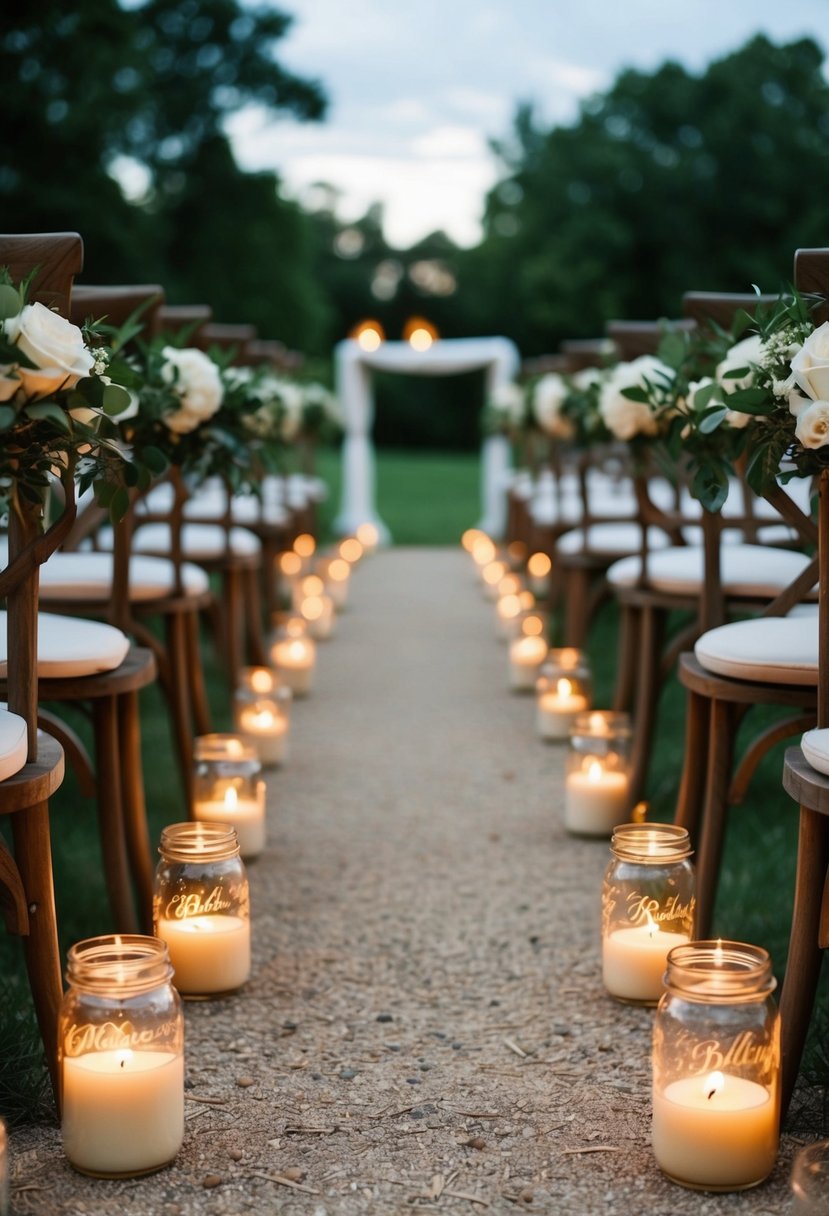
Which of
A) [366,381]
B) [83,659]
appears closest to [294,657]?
[83,659]

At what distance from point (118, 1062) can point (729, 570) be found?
2.15 metres

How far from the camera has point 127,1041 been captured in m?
2.13

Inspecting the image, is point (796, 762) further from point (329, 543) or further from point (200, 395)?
point (329, 543)

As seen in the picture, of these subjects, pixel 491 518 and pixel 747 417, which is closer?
pixel 747 417

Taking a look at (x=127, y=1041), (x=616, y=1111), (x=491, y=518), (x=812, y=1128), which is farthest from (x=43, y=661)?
(x=491, y=518)

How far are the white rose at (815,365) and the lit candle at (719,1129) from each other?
997mm

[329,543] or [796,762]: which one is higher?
[796,762]

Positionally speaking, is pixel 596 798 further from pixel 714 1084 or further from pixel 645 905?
pixel 714 1084

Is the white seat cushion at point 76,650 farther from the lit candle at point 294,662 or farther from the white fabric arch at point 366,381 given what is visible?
the white fabric arch at point 366,381

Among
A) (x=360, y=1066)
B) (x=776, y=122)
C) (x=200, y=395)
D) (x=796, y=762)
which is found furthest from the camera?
(x=776, y=122)

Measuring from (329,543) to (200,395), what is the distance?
35.8ft

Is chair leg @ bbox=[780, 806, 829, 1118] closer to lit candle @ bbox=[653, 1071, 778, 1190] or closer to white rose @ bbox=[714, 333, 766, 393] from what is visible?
lit candle @ bbox=[653, 1071, 778, 1190]

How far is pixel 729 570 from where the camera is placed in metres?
3.73

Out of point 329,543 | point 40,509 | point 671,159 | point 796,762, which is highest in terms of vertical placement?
point 671,159
